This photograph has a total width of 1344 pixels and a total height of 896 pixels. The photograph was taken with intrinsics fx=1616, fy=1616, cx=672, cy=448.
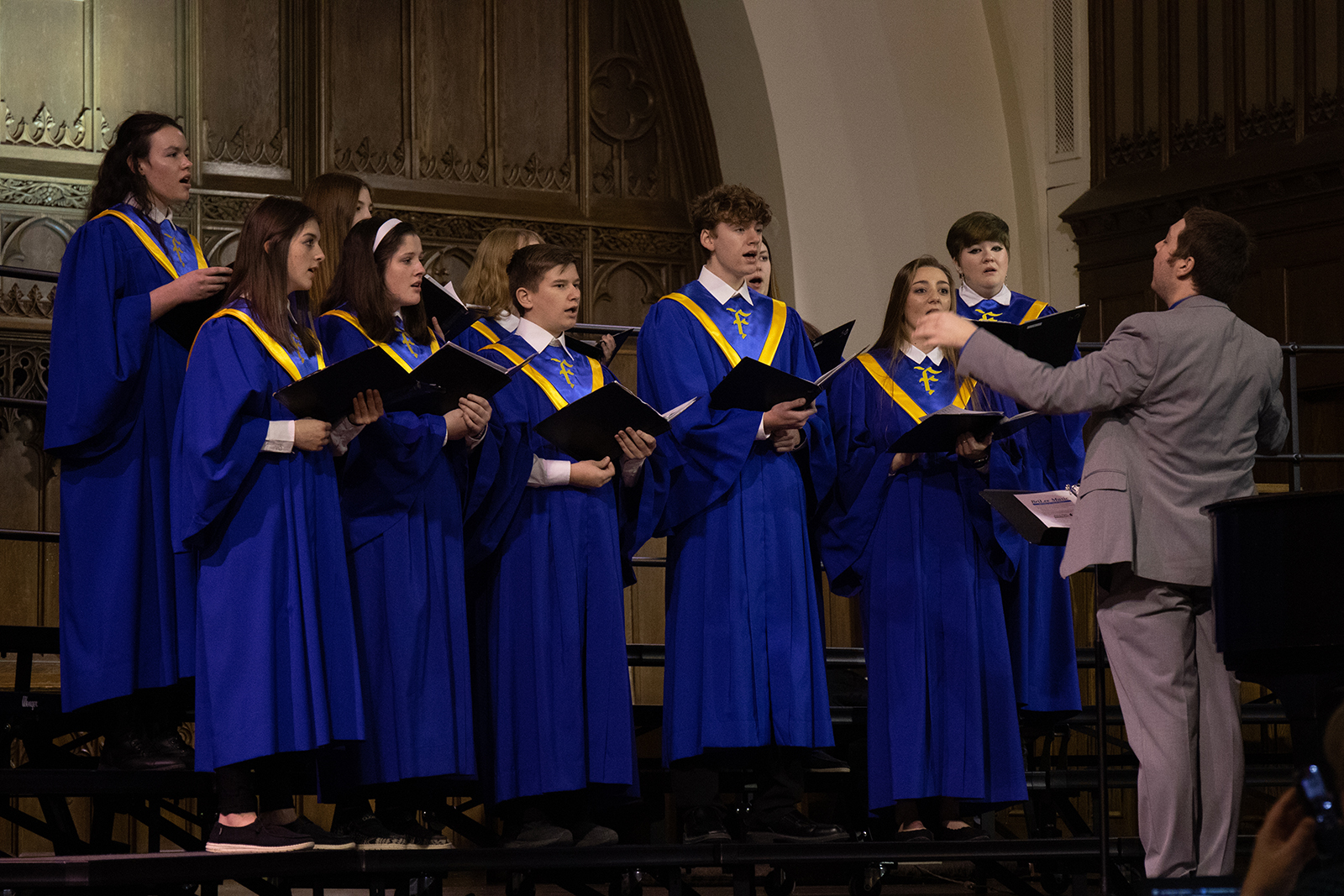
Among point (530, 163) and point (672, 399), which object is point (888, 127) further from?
point (672, 399)

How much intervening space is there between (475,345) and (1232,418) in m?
2.12

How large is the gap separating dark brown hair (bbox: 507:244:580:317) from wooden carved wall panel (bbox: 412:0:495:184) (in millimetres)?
4021

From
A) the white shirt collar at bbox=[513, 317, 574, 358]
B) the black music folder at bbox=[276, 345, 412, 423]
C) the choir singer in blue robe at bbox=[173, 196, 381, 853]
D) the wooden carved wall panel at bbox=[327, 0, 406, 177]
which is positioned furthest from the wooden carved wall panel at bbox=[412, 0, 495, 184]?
the black music folder at bbox=[276, 345, 412, 423]

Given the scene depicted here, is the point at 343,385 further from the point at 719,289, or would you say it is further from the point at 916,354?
the point at 916,354

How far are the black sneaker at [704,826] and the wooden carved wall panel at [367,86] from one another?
486 centimetres

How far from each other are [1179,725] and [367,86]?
604 cm

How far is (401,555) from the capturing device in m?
4.20

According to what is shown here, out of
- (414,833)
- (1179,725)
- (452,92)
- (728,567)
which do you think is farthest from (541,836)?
(452,92)

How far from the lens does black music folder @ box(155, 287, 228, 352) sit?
14.4 ft

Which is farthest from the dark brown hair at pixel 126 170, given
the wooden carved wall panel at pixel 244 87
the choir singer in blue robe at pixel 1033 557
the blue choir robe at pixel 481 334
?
the wooden carved wall panel at pixel 244 87

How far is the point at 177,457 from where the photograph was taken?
3.94m

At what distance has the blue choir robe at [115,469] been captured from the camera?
4160 millimetres

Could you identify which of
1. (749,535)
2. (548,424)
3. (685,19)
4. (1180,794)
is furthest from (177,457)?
(685,19)

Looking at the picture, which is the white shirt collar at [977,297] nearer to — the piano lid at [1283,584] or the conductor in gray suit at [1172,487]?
the conductor in gray suit at [1172,487]
